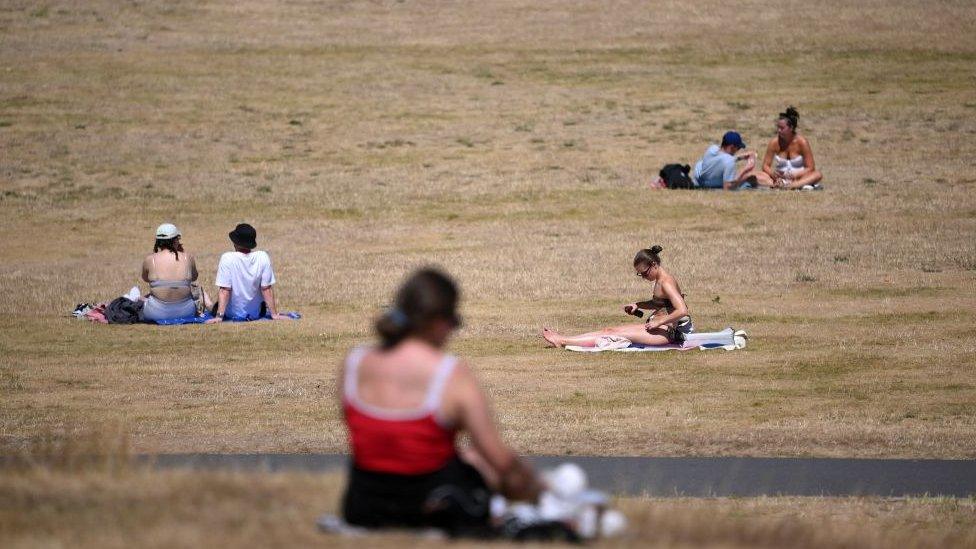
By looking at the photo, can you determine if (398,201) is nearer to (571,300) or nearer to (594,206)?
(594,206)

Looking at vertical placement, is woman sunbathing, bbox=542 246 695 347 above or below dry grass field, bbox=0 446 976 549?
above

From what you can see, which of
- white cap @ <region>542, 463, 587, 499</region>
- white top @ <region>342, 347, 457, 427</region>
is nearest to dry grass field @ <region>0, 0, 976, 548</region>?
white top @ <region>342, 347, 457, 427</region>

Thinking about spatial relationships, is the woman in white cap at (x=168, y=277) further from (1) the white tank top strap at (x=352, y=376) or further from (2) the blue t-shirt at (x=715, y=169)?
(2) the blue t-shirt at (x=715, y=169)

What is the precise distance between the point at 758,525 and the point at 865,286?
40.6 feet

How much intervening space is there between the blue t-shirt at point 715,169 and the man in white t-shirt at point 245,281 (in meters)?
10.5

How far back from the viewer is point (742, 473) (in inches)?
404

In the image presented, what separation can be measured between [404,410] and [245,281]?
11.1 meters

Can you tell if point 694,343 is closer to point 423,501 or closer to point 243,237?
→ point 243,237

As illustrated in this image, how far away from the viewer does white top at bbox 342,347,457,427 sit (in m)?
5.67

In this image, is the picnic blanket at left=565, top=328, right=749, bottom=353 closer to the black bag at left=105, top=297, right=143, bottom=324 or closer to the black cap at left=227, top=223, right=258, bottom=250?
the black cap at left=227, top=223, right=258, bottom=250

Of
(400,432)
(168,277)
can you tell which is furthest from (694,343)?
(400,432)

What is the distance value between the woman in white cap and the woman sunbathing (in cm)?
429

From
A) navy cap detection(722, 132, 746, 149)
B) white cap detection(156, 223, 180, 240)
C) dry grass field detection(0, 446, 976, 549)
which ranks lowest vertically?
dry grass field detection(0, 446, 976, 549)

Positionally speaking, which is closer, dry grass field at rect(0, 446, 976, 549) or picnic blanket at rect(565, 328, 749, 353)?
dry grass field at rect(0, 446, 976, 549)
